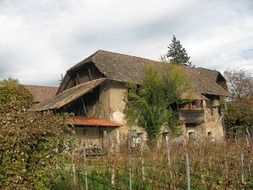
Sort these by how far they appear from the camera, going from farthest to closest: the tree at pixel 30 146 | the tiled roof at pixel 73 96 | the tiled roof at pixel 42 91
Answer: the tiled roof at pixel 42 91, the tiled roof at pixel 73 96, the tree at pixel 30 146

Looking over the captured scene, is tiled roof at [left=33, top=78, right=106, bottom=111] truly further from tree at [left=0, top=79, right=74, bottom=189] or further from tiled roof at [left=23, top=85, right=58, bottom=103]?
tiled roof at [left=23, top=85, right=58, bottom=103]

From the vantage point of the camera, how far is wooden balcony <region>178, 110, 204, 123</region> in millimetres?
33094

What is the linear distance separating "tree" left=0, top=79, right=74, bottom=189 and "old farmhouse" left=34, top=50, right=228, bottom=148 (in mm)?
15780

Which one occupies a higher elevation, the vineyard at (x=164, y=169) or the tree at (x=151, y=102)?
the tree at (x=151, y=102)

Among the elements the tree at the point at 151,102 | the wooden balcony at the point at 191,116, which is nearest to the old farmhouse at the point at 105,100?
the wooden balcony at the point at 191,116

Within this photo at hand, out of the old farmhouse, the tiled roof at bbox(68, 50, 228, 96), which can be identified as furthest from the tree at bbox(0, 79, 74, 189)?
the tiled roof at bbox(68, 50, 228, 96)

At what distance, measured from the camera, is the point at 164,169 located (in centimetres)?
1294

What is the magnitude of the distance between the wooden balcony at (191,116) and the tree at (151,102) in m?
1.92

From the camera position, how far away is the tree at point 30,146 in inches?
332

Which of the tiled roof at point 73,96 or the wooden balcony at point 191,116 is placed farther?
the wooden balcony at point 191,116

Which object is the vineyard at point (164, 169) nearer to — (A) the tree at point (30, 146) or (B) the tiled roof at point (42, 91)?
(A) the tree at point (30, 146)

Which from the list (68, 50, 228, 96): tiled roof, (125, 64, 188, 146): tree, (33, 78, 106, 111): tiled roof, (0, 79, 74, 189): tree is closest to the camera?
(0, 79, 74, 189): tree

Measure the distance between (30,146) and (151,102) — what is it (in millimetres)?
22285

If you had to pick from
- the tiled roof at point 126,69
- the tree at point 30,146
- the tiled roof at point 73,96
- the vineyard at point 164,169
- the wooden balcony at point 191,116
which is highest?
the tiled roof at point 126,69
